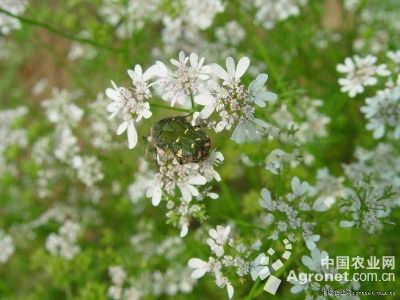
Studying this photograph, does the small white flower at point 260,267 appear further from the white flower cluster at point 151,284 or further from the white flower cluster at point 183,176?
the white flower cluster at point 151,284

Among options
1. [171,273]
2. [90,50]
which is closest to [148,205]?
[171,273]

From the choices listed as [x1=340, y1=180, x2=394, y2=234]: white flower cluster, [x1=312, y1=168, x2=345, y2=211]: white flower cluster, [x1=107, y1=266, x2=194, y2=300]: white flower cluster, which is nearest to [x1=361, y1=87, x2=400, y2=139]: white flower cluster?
[x1=312, y1=168, x2=345, y2=211]: white flower cluster

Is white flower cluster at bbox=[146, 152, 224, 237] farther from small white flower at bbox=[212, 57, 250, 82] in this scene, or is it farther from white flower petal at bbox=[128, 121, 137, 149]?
small white flower at bbox=[212, 57, 250, 82]

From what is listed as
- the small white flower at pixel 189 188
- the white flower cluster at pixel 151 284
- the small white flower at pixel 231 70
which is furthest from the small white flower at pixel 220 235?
the white flower cluster at pixel 151 284

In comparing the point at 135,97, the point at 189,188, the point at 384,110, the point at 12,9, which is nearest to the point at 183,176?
the point at 189,188

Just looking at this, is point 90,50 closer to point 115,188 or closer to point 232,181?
point 115,188

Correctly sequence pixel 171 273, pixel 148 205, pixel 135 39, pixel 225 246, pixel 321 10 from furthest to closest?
pixel 148 205 < pixel 321 10 < pixel 171 273 < pixel 135 39 < pixel 225 246
